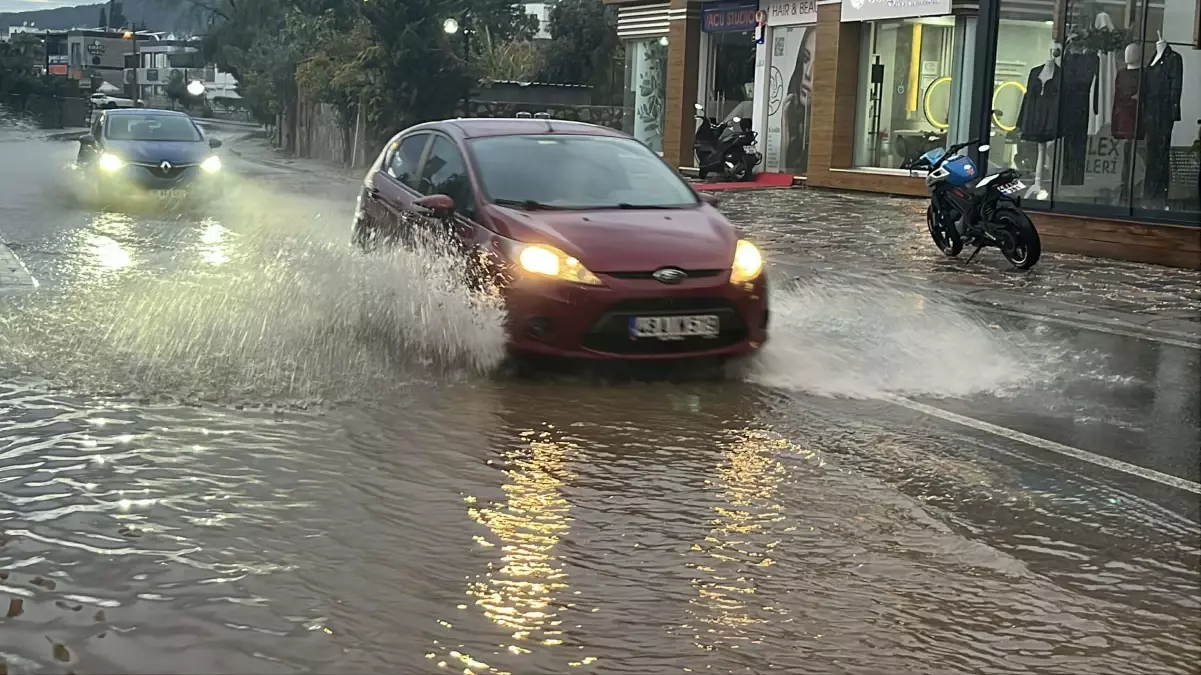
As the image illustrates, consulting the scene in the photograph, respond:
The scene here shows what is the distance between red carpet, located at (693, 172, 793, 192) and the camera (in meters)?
25.2

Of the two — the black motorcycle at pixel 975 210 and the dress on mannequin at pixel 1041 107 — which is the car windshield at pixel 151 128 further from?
the dress on mannequin at pixel 1041 107

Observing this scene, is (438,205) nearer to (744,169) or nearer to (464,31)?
(744,169)

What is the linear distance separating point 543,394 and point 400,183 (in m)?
3.08

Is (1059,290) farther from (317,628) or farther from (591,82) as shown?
(591,82)

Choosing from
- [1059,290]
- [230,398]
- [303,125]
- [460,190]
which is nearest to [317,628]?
[230,398]

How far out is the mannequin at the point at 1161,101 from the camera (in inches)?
609

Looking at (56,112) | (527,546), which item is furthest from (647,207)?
(56,112)

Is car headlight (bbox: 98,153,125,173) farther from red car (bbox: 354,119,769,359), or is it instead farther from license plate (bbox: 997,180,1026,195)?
license plate (bbox: 997,180,1026,195)

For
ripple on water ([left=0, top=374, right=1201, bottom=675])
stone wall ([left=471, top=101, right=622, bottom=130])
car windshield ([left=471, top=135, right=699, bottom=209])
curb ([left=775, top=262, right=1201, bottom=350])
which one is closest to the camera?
ripple on water ([left=0, top=374, right=1201, bottom=675])

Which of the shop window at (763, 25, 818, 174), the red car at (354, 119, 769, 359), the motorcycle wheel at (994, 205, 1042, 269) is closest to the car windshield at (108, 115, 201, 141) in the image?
the shop window at (763, 25, 818, 174)

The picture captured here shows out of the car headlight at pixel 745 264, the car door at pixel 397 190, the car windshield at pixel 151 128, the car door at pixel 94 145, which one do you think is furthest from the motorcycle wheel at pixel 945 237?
the car door at pixel 94 145

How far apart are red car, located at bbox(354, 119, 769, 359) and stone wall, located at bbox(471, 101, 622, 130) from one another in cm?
2938

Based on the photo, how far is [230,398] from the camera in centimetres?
723

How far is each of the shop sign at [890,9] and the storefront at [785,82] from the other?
4.22 feet
